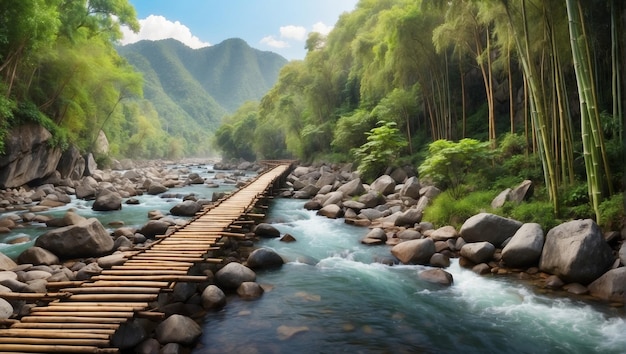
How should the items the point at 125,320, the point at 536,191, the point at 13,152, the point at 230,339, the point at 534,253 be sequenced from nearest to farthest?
the point at 125,320 < the point at 230,339 < the point at 534,253 < the point at 536,191 < the point at 13,152

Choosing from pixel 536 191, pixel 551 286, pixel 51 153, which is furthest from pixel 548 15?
pixel 51 153

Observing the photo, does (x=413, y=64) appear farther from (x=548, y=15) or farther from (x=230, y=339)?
(x=230, y=339)

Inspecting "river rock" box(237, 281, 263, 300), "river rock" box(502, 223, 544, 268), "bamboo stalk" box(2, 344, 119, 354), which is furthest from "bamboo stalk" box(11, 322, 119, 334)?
"river rock" box(502, 223, 544, 268)

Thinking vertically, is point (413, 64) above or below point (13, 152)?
above

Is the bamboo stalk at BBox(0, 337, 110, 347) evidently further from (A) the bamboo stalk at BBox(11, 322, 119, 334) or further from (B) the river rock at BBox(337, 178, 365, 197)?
(B) the river rock at BBox(337, 178, 365, 197)

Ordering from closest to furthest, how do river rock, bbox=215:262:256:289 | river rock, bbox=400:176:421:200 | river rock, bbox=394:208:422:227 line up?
river rock, bbox=215:262:256:289, river rock, bbox=394:208:422:227, river rock, bbox=400:176:421:200

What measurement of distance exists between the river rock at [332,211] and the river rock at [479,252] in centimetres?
516

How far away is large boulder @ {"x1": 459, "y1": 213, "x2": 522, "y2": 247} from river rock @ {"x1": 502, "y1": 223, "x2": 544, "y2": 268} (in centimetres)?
55

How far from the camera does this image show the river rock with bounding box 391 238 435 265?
734cm

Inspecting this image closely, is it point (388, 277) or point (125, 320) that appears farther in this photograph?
point (388, 277)

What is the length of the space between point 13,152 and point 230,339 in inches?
580

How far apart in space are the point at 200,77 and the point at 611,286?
18193 cm

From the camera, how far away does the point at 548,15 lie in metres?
7.43

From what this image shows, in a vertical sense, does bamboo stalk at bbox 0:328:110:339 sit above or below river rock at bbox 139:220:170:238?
above
